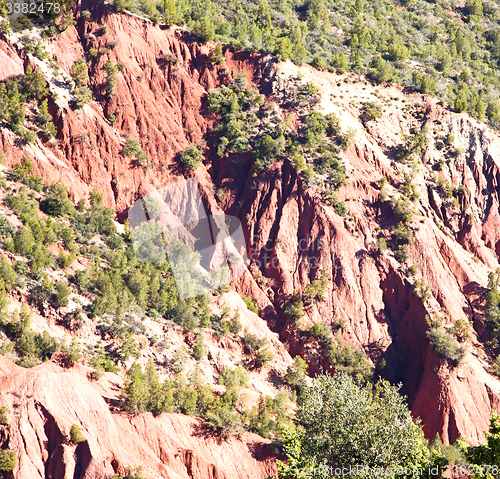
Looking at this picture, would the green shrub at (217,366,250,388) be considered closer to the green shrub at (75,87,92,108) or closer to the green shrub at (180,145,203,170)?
the green shrub at (180,145,203,170)

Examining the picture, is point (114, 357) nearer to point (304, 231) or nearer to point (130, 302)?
point (130, 302)

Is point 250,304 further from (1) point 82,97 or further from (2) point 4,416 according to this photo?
(1) point 82,97

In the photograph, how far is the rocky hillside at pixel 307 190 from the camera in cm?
4047

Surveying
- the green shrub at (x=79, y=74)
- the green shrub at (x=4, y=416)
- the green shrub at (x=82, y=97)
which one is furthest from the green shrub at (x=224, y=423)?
the green shrub at (x=79, y=74)

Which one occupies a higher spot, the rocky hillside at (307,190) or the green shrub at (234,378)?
the rocky hillside at (307,190)

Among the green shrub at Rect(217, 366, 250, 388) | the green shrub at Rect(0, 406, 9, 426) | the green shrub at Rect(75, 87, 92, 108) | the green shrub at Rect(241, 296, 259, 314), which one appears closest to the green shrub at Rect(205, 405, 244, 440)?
the green shrub at Rect(217, 366, 250, 388)

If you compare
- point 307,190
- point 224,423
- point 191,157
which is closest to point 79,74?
point 191,157

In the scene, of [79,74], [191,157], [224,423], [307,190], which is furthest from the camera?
[191,157]

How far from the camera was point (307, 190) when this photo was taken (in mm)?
49562

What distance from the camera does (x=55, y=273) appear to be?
119 feet

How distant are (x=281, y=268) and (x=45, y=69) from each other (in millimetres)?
30170

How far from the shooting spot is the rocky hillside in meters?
40.5

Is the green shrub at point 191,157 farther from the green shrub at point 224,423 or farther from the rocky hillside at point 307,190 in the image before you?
the green shrub at point 224,423

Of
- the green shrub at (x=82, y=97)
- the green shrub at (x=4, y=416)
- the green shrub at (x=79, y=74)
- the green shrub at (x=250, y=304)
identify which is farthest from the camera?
the green shrub at (x=79, y=74)
